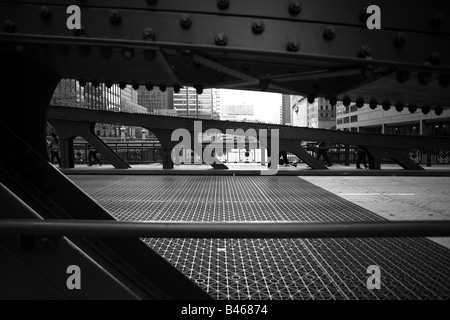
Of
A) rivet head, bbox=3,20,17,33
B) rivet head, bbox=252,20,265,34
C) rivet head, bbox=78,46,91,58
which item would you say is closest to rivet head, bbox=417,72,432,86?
rivet head, bbox=252,20,265,34

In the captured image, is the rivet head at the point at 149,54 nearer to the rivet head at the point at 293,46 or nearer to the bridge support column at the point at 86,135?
the rivet head at the point at 293,46

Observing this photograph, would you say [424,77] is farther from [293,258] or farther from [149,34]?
[293,258]

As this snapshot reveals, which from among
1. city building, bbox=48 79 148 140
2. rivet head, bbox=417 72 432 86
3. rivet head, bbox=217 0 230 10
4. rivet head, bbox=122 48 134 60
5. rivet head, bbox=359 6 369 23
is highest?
city building, bbox=48 79 148 140

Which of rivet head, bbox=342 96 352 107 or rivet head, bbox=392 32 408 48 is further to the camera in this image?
rivet head, bbox=342 96 352 107

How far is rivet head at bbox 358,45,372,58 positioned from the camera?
1.11 meters

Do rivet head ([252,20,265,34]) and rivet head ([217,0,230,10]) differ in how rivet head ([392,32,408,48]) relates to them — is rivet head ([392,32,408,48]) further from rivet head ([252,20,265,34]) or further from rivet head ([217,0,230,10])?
rivet head ([217,0,230,10])

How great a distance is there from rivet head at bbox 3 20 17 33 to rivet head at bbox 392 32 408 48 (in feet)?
4.31

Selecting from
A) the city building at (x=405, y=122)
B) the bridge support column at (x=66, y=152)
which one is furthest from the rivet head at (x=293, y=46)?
the city building at (x=405, y=122)

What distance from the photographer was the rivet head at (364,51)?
3.66 ft

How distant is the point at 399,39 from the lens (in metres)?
1.12

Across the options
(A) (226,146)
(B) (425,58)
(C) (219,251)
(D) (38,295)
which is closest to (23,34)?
(D) (38,295)

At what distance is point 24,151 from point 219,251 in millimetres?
2102
